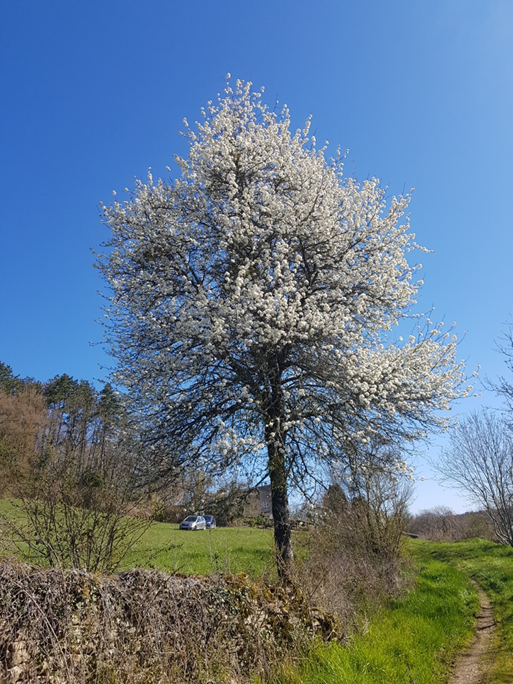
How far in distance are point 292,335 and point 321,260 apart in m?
2.44

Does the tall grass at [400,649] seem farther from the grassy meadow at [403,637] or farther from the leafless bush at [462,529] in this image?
the leafless bush at [462,529]

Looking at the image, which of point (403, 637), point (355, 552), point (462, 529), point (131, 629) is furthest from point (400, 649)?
point (462, 529)

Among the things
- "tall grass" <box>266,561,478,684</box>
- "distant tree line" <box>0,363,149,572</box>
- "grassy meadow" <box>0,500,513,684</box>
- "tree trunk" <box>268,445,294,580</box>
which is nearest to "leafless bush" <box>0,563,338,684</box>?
"grassy meadow" <box>0,500,513,684</box>

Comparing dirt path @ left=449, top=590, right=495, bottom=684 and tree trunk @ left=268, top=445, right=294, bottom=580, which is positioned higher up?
tree trunk @ left=268, top=445, right=294, bottom=580

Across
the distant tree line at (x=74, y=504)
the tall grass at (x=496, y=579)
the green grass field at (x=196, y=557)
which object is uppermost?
the distant tree line at (x=74, y=504)

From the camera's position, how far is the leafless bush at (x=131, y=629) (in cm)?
326

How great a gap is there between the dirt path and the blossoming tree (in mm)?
3395

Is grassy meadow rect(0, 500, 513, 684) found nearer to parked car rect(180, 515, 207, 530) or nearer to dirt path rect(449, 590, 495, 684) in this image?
dirt path rect(449, 590, 495, 684)

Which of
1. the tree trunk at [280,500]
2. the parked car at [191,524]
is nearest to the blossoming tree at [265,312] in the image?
the tree trunk at [280,500]

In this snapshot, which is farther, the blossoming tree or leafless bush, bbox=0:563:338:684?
the blossoming tree

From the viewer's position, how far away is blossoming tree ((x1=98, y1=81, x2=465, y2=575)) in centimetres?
956

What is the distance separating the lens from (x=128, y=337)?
34.5ft

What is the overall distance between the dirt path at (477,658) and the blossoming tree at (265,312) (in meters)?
3.39

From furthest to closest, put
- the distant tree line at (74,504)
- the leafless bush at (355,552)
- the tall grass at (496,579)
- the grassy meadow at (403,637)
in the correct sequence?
the leafless bush at (355,552) → the tall grass at (496,579) → the distant tree line at (74,504) → the grassy meadow at (403,637)
